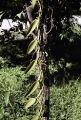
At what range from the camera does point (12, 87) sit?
3.89m

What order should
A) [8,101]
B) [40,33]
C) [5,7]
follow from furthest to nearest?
1. [8,101]
2. [5,7]
3. [40,33]

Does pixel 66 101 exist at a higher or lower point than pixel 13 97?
lower

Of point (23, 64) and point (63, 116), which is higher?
point (23, 64)

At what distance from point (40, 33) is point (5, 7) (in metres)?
1.36

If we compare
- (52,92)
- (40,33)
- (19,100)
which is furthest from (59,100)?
(40,33)

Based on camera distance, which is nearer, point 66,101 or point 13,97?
point 13,97

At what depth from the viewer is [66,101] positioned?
3789mm

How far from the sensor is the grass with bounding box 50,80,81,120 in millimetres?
3561

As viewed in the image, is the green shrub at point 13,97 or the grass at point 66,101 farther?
the grass at point 66,101

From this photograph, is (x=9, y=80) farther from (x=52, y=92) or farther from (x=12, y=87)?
(x=52, y=92)

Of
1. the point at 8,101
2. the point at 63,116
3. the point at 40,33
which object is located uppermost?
the point at 40,33

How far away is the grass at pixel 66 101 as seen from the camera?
3561mm

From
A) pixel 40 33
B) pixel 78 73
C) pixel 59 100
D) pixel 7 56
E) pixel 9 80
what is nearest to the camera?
pixel 40 33

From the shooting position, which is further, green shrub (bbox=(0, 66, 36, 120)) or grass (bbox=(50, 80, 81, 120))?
grass (bbox=(50, 80, 81, 120))
